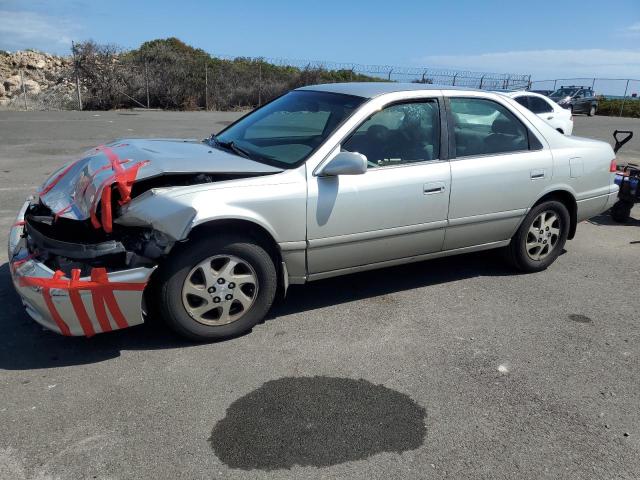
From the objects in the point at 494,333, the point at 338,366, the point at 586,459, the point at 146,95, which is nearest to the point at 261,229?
the point at 338,366

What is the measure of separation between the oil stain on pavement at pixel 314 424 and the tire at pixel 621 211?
5.38 meters

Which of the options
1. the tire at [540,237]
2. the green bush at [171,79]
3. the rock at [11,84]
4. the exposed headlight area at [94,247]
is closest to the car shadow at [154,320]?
the tire at [540,237]

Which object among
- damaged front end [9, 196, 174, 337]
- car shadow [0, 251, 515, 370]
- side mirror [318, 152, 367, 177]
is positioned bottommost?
car shadow [0, 251, 515, 370]

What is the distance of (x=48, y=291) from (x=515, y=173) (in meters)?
3.62

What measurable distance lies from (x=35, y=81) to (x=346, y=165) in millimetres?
29607

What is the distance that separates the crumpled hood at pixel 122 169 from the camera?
11.3ft

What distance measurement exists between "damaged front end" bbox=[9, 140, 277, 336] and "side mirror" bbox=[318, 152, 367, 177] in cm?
43

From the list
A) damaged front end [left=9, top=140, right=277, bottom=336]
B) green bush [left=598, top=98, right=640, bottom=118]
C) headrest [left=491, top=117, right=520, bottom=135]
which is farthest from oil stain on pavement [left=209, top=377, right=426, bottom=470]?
green bush [left=598, top=98, right=640, bottom=118]

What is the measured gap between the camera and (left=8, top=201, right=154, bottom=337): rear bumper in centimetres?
319

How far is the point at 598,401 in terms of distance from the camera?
3.21 metres

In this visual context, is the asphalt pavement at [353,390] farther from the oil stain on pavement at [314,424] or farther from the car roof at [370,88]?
the car roof at [370,88]

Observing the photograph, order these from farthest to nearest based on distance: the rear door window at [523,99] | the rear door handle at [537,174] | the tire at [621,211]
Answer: the rear door window at [523,99]
the tire at [621,211]
the rear door handle at [537,174]

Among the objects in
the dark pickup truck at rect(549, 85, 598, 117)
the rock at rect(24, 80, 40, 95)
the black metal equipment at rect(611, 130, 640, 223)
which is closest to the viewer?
the black metal equipment at rect(611, 130, 640, 223)

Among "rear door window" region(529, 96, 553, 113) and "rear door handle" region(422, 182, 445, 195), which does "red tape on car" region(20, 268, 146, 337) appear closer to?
"rear door handle" region(422, 182, 445, 195)
